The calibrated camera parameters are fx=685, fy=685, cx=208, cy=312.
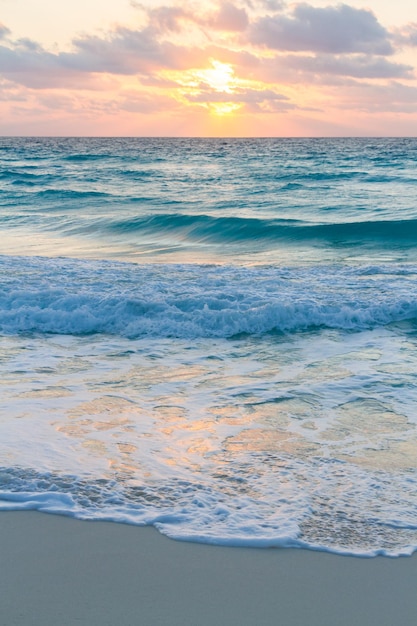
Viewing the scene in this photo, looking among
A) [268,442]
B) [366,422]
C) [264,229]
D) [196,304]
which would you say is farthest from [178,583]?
[264,229]

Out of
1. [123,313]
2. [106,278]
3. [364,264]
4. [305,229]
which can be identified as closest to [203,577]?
[123,313]

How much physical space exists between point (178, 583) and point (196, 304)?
637cm

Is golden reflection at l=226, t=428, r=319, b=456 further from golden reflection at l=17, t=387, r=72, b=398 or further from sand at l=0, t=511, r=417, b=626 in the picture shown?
golden reflection at l=17, t=387, r=72, b=398

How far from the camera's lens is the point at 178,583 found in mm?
3311

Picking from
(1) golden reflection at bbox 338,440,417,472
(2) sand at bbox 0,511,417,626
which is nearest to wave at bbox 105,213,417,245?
(1) golden reflection at bbox 338,440,417,472

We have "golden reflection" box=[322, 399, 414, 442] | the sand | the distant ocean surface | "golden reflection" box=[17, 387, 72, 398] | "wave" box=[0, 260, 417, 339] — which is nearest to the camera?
the sand

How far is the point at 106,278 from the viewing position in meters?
11.7

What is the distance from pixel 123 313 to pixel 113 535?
219 inches

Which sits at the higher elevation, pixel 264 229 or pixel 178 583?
pixel 264 229

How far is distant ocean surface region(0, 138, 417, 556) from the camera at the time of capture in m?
4.03

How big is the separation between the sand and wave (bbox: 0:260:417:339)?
16.2 ft

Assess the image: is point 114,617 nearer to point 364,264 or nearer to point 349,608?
point 349,608

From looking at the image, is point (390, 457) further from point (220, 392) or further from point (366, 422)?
point (220, 392)

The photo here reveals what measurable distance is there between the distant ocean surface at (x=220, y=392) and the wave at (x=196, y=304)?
30 millimetres
